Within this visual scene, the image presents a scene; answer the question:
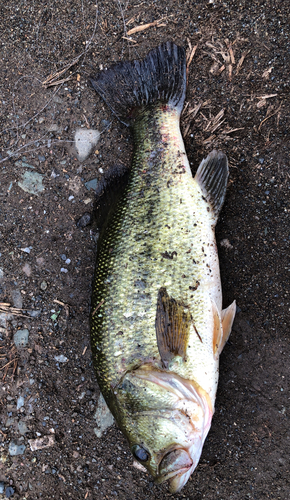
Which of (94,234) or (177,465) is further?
(94,234)

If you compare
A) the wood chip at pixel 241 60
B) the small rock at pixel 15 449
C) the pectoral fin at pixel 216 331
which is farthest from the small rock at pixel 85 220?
the small rock at pixel 15 449

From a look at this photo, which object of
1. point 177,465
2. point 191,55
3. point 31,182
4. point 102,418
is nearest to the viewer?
point 177,465

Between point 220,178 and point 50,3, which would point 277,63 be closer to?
point 220,178

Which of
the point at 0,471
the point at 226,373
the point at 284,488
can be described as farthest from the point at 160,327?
the point at 0,471

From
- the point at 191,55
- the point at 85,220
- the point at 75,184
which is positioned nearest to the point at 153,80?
the point at 191,55

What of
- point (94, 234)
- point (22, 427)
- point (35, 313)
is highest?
point (94, 234)

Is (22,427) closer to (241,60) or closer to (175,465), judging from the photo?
(175,465)

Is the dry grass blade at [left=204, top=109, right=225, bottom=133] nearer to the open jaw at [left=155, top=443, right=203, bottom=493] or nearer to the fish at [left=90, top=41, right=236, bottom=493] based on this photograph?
the fish at [left=90, top=41, right=236, bottom=493]

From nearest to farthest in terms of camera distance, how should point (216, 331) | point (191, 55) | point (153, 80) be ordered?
point (216, 331)
point (153, 80)
point (191, 55)
